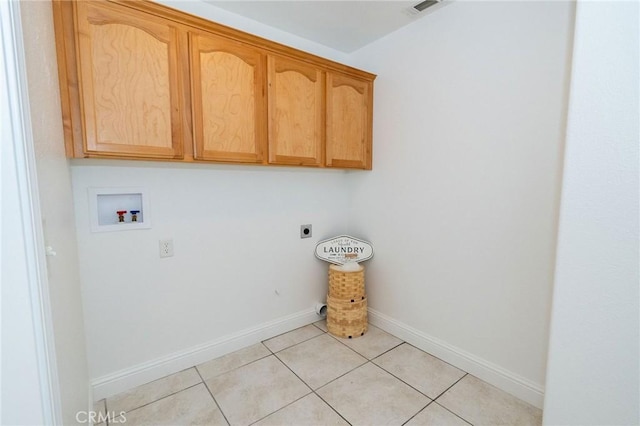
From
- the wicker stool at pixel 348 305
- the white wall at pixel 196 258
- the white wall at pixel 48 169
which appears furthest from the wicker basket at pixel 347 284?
the white wall at pixel 48 169

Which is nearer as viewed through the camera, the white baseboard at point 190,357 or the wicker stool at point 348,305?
the white baseboard at point 190,357

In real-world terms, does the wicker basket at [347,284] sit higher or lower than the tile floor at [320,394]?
higher

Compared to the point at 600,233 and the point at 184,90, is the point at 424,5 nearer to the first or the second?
the point at 184,90

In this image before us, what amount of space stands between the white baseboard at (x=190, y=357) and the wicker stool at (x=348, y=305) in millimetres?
324

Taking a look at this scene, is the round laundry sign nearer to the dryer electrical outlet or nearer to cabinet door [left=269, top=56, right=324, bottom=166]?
the dryer electrical outlet

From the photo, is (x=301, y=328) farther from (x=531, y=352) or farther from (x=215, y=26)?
(x=215, y=26)

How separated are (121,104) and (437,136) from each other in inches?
76.2

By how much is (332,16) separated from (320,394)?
2.55 m

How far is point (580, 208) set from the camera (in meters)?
0.84

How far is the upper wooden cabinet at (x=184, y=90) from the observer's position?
4.37ft

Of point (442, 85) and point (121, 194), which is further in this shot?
point (442, 85)

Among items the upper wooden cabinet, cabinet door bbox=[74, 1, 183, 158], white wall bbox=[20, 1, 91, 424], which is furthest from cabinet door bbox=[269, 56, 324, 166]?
white wall bbox=[20, 1, 91, 424]

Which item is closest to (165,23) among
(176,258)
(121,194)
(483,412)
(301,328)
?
(121,194)

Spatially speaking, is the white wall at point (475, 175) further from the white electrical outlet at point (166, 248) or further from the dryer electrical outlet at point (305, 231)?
the white electrical outlet at point (166, 248)
